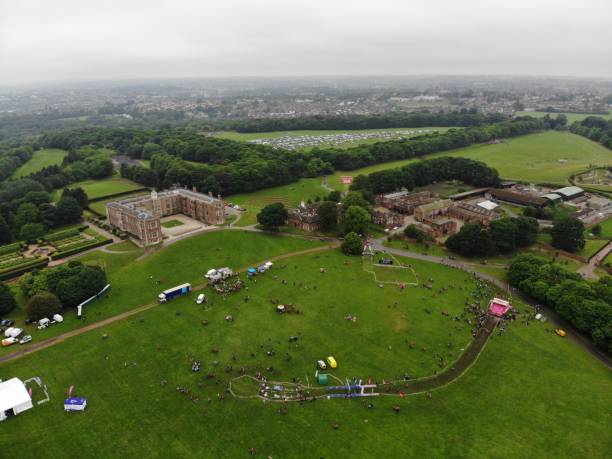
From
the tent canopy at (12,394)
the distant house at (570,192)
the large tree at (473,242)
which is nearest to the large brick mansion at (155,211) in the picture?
the tent canopy at (12,394)

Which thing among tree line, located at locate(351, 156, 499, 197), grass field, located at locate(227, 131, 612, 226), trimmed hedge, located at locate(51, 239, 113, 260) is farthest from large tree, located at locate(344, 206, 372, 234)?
trimmed hedge, located at locate(51, 239, 113, 260)

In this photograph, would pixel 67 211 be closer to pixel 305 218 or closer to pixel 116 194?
pixel 116 194

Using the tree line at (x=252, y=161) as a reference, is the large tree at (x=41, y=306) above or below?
below

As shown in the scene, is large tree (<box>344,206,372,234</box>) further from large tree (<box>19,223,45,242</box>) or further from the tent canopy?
large tree (<box>19,223,45,242</box>)

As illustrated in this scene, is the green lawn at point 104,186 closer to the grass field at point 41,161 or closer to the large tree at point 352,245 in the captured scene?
the grass field at point 41,161

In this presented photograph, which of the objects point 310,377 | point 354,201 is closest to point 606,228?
point 354,201

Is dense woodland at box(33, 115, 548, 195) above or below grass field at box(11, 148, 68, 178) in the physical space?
above

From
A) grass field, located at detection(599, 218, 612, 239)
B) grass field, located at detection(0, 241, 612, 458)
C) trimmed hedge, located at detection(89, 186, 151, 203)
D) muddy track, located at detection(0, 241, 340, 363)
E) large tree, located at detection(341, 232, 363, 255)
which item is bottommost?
muddy track, located at detection(0, 241, 340, 363)
